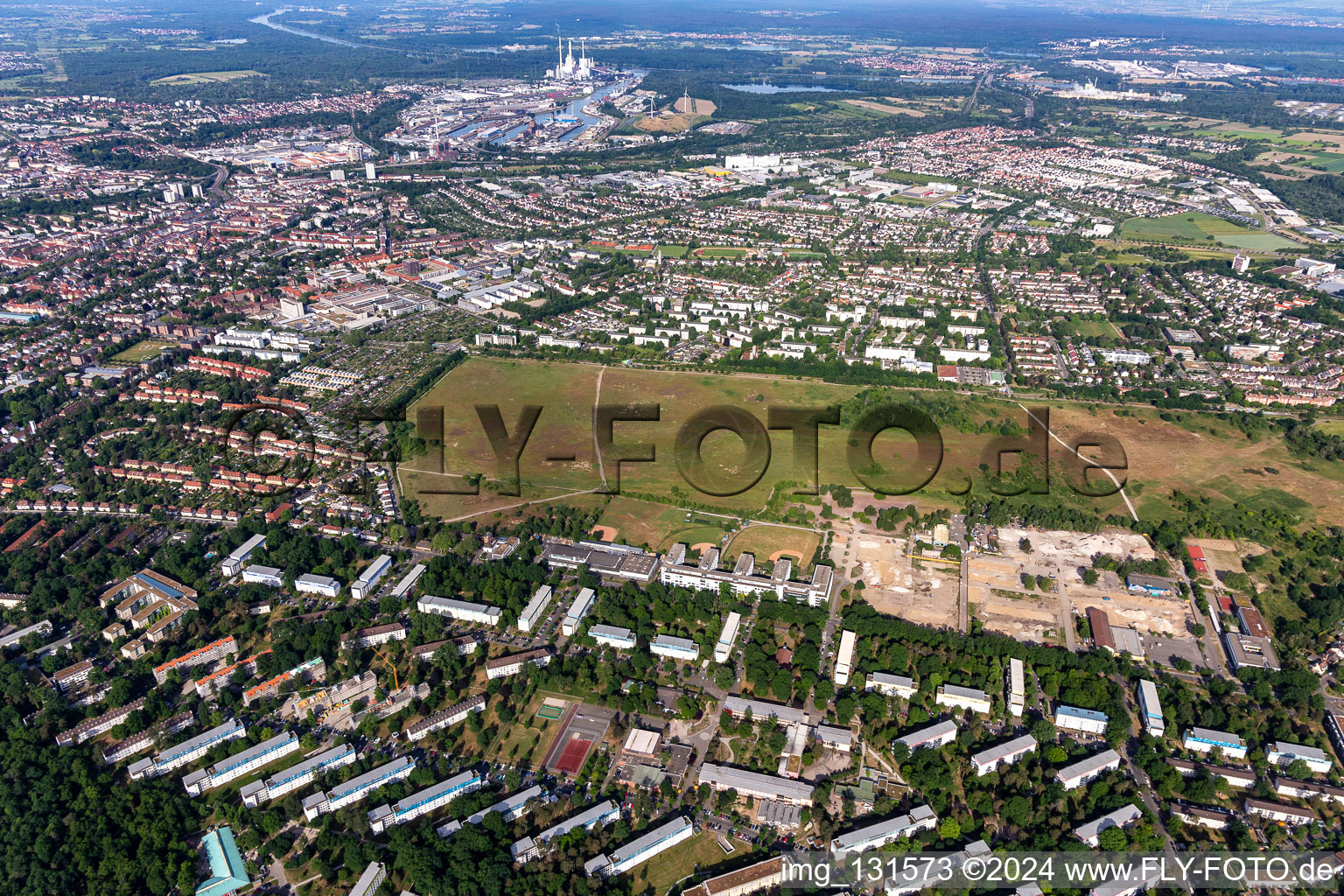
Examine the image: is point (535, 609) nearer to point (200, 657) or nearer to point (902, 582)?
point (200, 657)

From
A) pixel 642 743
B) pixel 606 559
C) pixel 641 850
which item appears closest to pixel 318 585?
pixel 606 559

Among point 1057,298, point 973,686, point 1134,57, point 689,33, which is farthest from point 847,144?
point 689,33

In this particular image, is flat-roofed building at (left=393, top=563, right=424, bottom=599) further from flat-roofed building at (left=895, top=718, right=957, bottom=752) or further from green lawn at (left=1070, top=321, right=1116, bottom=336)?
green lawn at (left=1070, top=321, right=1116, bottom=336)

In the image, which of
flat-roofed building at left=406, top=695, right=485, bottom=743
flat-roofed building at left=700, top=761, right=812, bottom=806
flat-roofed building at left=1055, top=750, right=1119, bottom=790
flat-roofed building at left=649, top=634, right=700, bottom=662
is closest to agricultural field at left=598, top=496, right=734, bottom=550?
flat-roofed building at left=649, top=634, right=700, bottom=662

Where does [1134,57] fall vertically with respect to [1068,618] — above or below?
above

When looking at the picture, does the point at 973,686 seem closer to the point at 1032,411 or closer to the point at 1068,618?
the point at 1068,618

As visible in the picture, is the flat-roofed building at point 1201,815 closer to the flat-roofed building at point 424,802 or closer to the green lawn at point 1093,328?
the flat-roofed building at point 424,802

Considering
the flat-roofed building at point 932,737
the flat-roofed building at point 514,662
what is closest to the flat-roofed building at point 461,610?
the flat-roofed building at point 514,662
